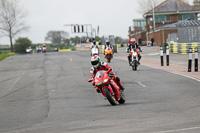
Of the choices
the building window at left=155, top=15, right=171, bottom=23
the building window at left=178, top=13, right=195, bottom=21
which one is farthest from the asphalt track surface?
the building window at left=178, top=13, right=195, bottom=21

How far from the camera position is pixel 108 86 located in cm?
971

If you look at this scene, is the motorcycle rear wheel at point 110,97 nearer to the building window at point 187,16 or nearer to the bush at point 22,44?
the bush at point 22,44

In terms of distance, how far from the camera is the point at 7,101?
12.6 metres

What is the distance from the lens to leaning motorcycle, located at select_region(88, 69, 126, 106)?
9665 mm

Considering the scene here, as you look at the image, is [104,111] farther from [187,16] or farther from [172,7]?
[187,16]

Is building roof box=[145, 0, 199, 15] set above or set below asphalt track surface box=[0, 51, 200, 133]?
above

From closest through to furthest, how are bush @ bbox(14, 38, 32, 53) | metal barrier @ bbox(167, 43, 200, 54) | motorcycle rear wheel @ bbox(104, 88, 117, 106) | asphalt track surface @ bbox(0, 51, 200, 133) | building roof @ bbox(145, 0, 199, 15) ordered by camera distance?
A: asphalt track surface @ bbox(0, 51, 200, 133) → motorcycle rear wheel @ bbox(104, 88, 117, 106) → metal barrier @ bbox(167, 43, 200, 54) → bush @ bbox(14, 38, 32, 53) → building roof @ bbox(145, 0, 199, 15)

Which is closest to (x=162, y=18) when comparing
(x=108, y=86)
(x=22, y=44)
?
(x=22, y=44)

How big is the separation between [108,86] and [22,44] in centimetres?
7941

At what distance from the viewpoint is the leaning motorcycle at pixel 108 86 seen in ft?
31.7

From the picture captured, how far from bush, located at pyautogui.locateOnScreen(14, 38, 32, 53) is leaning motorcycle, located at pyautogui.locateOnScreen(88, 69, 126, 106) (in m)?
78.3

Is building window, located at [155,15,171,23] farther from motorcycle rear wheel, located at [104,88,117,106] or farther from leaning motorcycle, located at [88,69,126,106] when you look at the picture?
motorcycle rear wheel, located at [104,88,117,106]

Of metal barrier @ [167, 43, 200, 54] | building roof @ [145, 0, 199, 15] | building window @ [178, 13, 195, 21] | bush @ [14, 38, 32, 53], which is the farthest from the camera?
building window @ [178, 13, 195, 21]

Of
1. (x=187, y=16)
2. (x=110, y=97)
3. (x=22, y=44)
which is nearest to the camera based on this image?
(x=110, y=97)
